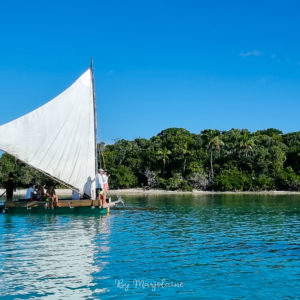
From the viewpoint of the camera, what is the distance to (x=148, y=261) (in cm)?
1451

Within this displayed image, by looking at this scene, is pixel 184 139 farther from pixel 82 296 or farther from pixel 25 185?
pixel 82 296

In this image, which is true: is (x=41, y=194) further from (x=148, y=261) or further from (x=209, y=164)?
(x=209, y=164)

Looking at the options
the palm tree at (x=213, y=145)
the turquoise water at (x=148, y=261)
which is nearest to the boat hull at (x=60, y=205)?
the turquoise water at (x=148, y=261)

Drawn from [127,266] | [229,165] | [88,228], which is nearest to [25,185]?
[229,165]

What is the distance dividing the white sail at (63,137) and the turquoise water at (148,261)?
4209 millimetres

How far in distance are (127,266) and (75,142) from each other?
630 inches

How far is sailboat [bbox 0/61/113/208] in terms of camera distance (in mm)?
27297

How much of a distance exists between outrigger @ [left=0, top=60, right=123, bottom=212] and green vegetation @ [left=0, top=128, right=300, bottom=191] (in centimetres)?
5148

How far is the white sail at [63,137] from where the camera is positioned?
2730 centimetres

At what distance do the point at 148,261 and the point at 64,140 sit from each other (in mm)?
15361

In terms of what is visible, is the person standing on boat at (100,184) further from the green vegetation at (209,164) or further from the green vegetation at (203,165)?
the green vegetation at (209,164)

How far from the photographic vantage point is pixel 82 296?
10.6 metres

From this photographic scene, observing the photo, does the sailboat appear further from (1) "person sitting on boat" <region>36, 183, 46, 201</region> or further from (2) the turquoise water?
(2) the turquoise water

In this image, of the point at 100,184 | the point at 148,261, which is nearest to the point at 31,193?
the point at 100,184
